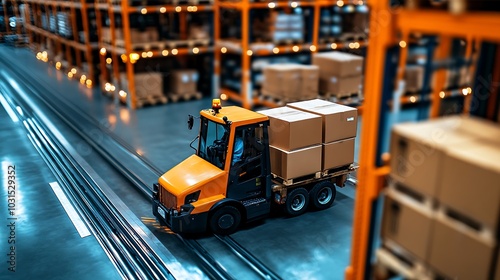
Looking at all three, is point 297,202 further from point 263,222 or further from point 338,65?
point 338,65

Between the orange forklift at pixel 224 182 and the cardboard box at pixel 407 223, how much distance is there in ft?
9.17

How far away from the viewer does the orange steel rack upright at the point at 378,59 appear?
2266 mm

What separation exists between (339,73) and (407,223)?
7668 mm

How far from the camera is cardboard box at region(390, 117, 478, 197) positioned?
2447 mm

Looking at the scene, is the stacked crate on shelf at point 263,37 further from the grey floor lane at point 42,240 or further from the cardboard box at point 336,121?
the grey floor lane at point 42,240

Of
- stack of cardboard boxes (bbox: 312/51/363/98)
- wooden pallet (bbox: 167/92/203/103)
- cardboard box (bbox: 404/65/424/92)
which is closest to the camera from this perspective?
stack of cardboard boxes (bbox: 312/51/363/98)

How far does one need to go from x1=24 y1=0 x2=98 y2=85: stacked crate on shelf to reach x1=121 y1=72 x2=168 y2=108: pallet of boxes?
3.39 m

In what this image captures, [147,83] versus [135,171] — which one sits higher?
[147,83]

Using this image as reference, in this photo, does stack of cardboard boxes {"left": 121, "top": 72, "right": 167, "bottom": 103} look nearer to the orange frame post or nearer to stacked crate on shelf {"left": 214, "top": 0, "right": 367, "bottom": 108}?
stacked crate on shelf {"left": 214, "top": 0, "right": 367, "bottom": 108}

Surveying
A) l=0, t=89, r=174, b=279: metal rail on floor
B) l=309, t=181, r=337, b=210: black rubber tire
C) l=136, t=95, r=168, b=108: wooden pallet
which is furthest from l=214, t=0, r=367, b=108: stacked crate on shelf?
l=0, t=89, r=174, b=279: metal rail on floor

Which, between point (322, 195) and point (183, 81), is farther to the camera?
point (183, 81)

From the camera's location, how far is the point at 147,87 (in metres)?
12.0

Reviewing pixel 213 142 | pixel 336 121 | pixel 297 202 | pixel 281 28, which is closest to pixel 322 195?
pixel 297 202

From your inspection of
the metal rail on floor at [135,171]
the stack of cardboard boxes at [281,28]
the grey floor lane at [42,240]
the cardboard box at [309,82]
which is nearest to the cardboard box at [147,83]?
the metal rail on floor at [135,171]
